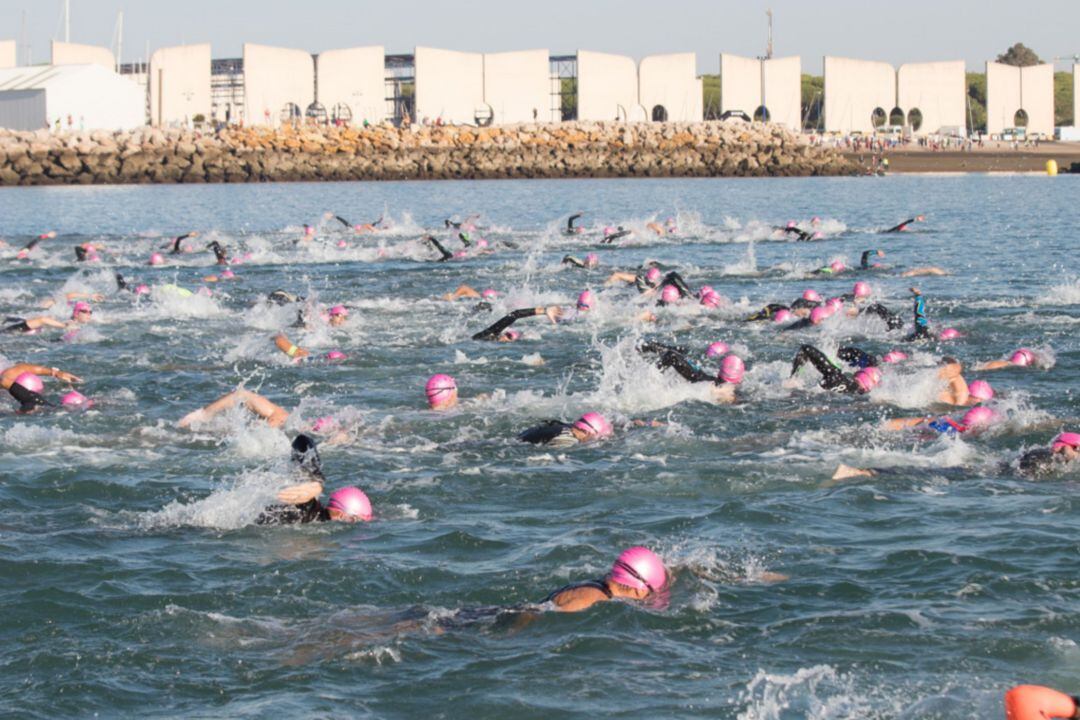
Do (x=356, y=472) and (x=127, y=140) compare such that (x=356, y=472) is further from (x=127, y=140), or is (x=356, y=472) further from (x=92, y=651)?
(x=127, y=140)

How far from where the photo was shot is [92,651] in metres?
8.66

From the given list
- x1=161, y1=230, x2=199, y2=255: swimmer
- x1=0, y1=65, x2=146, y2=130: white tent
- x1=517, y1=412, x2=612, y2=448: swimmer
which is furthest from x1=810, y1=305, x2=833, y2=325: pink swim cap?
x1=0, y1=65, x2=146, y2=130: white tent

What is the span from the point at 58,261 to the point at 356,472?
72.9ft

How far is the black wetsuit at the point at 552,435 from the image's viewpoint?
1361cm

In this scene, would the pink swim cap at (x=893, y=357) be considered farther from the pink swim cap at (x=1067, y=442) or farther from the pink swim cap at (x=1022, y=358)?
the pink swim cap at (x=1067, y=442)

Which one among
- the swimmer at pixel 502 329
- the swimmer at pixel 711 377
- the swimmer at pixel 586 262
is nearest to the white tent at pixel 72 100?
the swimmer at pixel 586 262

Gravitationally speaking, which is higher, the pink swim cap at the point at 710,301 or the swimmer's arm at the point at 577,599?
the pink swim cap at the point at 710,301

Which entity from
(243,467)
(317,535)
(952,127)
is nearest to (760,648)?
(317,535)

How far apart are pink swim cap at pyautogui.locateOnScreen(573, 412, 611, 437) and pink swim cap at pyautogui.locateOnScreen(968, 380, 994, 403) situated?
4.14m

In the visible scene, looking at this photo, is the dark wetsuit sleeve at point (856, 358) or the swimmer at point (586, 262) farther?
the swimmer at point (586, 262)

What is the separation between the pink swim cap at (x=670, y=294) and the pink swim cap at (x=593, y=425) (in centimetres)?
915

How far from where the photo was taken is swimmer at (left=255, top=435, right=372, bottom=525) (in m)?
10.7

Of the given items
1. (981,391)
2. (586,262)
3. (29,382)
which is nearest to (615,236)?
(586,262)

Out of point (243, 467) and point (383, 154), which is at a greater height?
point (383, 154)
